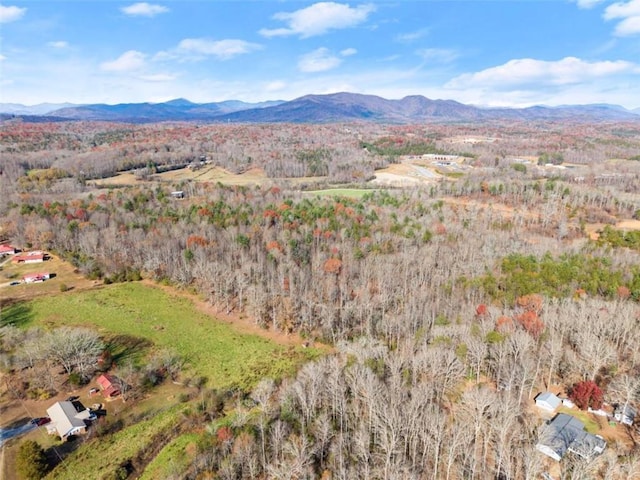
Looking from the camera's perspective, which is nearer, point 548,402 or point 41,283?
point 548,402

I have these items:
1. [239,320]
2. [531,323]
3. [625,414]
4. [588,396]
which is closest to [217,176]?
[239,320]

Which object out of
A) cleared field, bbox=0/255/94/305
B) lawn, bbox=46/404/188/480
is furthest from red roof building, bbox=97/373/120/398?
cleared field, bbox=0/255/94/305

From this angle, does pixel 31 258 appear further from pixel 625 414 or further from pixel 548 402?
pixel 625 414

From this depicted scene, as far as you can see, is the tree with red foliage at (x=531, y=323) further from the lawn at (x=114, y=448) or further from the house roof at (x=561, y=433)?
the lawn at (x=114, y=448)

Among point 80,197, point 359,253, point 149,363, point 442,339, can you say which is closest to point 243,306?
point 149,363

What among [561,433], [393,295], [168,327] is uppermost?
[393,295]

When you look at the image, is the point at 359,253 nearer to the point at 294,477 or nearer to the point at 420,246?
the point at 420,246

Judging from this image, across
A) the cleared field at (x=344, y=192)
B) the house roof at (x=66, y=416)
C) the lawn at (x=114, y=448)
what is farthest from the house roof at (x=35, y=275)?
the cleared field at (x=344, y=192)
